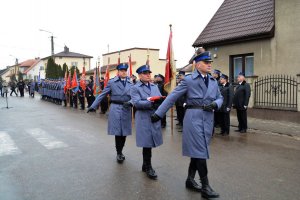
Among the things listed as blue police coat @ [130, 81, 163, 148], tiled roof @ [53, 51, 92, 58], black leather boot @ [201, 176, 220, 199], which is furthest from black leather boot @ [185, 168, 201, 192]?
tiled roof @ [53, 51, 92, 58]

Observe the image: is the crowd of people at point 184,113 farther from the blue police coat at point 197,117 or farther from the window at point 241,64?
the window at point 241,64

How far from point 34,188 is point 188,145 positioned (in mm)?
2522

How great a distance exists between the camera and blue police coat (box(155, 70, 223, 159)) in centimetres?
523

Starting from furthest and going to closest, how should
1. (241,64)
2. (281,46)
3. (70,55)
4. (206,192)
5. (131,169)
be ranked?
(70,55)
(241,64)
(281,46)
(131,169)
(206,192)

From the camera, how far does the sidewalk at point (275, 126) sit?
37.5ft

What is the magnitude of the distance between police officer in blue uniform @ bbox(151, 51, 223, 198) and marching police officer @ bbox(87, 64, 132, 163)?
2.04 metres

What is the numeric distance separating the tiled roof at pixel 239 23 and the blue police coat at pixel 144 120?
35.1 feet

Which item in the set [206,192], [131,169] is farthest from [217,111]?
[206,192]

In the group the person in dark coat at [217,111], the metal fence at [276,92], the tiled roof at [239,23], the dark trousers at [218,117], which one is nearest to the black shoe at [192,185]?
the dark trousers at [218,117]

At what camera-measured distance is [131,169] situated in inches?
268

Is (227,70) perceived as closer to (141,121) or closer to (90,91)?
(90,91)

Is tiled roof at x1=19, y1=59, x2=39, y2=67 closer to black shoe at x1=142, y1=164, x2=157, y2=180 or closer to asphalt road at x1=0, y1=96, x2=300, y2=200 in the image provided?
asphalt road at x1=0, y1=96, x2=300, y2=200

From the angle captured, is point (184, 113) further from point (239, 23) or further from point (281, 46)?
point (239, 23)

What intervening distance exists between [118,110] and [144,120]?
3.97 feet
